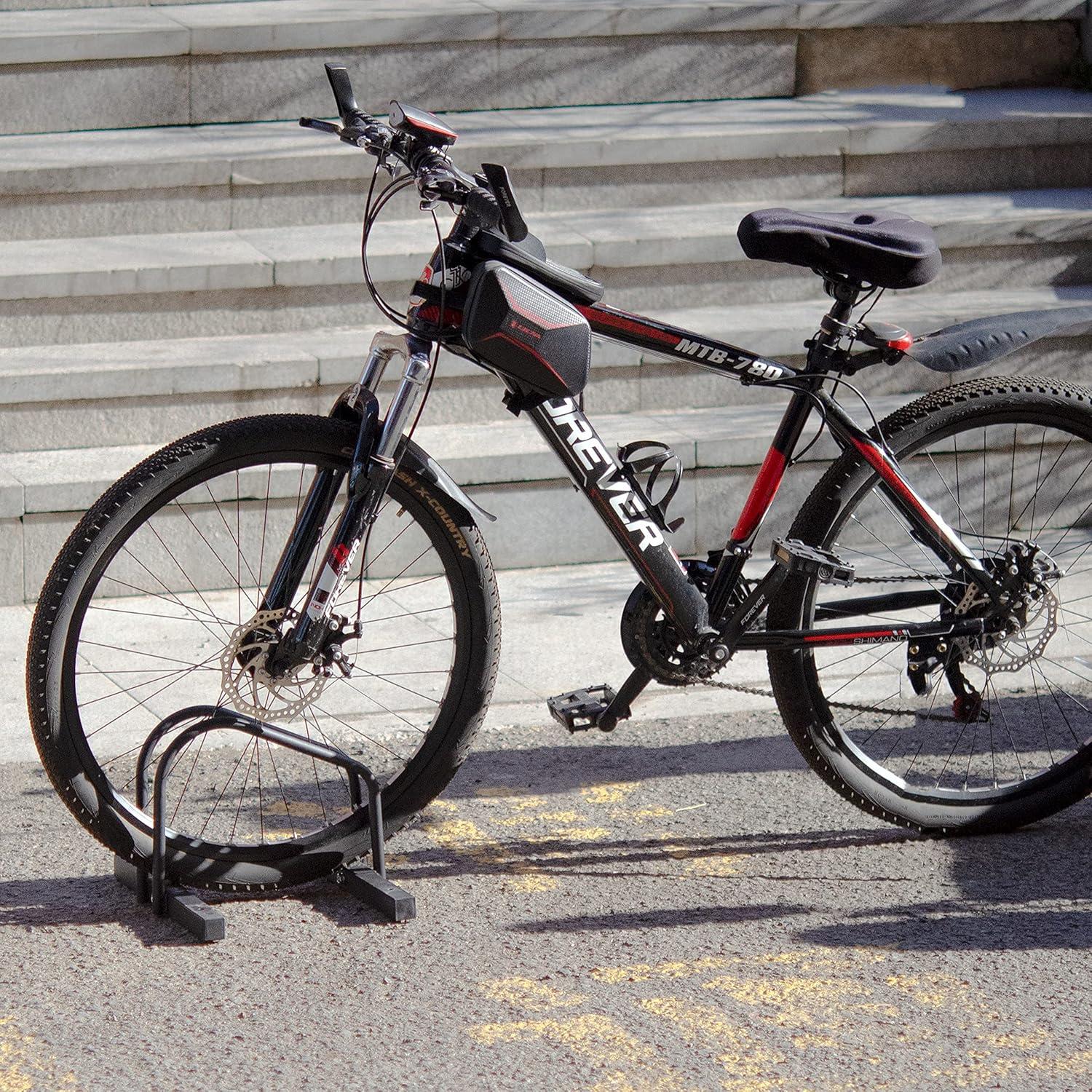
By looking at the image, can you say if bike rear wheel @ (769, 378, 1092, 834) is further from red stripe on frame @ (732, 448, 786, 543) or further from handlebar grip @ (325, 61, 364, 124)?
handlebar grip @ (325, 61, 364, 124)

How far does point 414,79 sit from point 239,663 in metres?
4.57

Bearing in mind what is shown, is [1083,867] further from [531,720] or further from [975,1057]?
[531,720]

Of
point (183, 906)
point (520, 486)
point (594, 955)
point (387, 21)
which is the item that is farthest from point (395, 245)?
point (594, 955)

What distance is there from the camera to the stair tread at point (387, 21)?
7.39 metres

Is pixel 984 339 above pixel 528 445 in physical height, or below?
above

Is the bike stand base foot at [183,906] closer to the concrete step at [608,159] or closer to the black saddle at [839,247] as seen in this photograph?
the black saddle at [839,247]

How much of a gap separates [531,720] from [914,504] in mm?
1402

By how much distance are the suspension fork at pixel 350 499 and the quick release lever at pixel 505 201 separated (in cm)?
30

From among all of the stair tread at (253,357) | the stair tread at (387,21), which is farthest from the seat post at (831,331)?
the stair tread at (387,21)

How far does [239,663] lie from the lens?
12.5ft

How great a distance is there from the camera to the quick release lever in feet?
11.5

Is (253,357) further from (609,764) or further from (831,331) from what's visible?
(831,331)

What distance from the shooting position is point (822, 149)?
25.2 feet

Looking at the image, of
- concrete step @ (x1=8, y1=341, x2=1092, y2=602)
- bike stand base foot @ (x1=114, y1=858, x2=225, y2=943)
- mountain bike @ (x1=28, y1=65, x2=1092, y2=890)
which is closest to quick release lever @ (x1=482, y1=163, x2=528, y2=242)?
mountain bike @ (x1=28, y1=65, x2=1092, y2=890)
